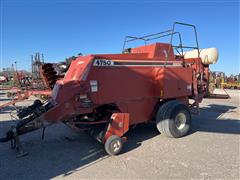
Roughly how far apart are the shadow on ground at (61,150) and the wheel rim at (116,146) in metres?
0.22

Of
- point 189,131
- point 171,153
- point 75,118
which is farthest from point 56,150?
point 189,131


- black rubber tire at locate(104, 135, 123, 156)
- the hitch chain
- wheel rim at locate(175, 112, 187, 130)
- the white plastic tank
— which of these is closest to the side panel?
wheel rim at locate(175, 112, 187, 130)

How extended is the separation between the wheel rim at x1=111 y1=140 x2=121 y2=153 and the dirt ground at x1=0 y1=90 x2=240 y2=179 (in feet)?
0.46

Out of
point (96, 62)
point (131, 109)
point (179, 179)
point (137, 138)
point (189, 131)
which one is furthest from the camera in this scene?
point (189, 131)

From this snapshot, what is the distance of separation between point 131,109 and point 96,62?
1354mm

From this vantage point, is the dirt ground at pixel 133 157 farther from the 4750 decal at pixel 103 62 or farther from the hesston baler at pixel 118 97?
the 4750 decal at pixel 103 62

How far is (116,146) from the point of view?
16.3ft

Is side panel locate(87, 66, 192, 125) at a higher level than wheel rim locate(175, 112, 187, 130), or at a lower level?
higher

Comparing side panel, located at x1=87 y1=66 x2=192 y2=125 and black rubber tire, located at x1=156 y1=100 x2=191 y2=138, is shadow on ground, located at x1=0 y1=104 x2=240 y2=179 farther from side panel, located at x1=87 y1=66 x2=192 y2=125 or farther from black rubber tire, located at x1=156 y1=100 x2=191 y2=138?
side panel, located at x1=87 y1=66 x2=192 y2=125

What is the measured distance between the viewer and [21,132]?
187 inches

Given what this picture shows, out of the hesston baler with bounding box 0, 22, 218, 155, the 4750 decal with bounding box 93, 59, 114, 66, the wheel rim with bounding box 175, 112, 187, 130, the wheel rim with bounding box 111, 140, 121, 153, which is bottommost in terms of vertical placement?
the wheel rim with bounding box 111, 140, 121, 153

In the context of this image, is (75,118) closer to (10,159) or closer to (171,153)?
(10,159)

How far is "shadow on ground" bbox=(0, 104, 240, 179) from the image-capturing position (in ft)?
14.0

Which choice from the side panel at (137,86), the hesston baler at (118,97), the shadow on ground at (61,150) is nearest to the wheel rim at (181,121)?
the hesston baler at (118,97)
